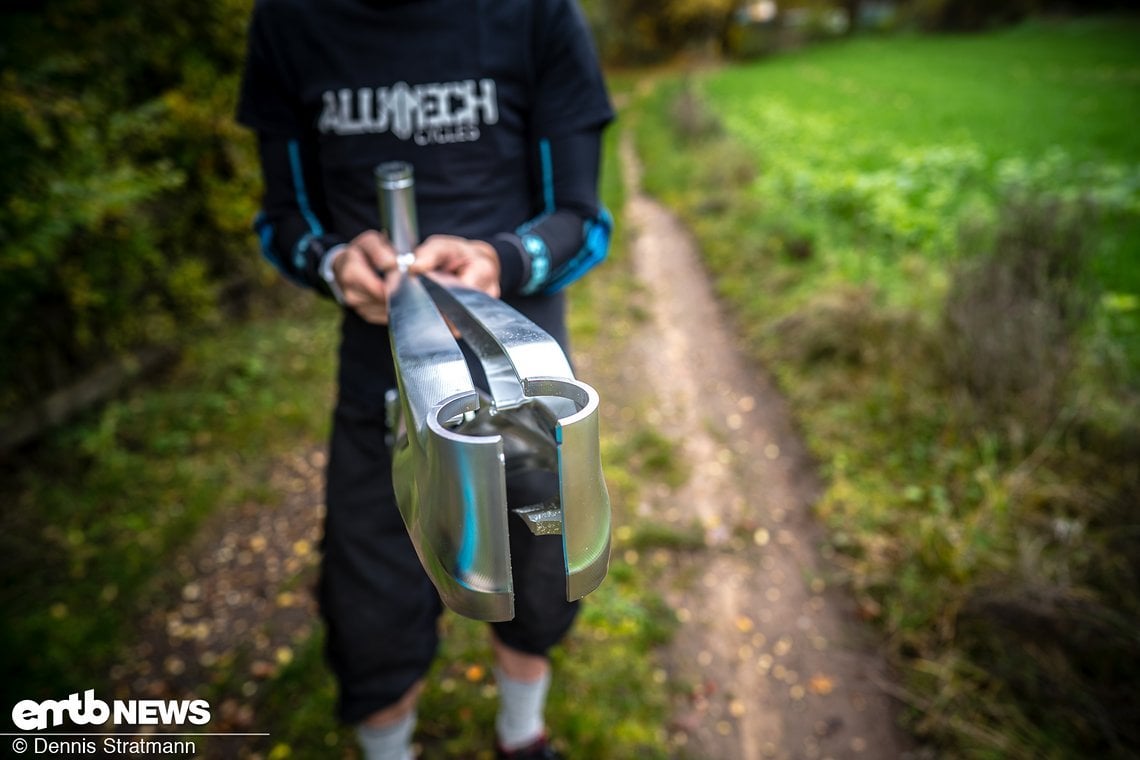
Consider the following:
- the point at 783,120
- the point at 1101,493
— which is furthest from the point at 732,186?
the point at 1101,493

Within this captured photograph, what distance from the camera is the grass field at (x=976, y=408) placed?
2.44 meters

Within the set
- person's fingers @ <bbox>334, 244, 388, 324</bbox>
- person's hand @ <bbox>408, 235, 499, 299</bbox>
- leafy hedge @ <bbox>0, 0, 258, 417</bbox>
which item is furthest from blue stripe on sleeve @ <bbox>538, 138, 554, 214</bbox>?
leafy hedge @ <bbox>0, 0, 258, 417</bbox>

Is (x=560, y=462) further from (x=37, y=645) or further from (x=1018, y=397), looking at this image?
(x=1018, y=397)

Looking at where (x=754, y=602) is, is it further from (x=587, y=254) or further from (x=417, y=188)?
(x=417, y=188)

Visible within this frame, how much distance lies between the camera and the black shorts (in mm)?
1654

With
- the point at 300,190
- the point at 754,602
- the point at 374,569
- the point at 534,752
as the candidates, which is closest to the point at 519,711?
the point at 534,752

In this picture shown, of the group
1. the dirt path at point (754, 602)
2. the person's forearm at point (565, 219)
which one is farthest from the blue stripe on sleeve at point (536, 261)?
the dirt path at point (754, 602)

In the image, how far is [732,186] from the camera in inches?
357

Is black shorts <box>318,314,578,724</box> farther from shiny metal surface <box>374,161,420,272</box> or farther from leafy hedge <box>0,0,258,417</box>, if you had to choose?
leafy hedge <box>0,0,258,417</box>

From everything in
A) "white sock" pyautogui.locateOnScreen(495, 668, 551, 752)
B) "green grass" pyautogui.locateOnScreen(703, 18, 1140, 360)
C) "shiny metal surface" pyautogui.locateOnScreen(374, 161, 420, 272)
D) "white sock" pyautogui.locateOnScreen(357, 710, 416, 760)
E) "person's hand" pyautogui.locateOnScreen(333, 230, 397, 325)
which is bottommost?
"white sock" pyautogui.locateOnScreen(495, 668, 551, 752)

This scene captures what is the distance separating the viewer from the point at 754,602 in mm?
3191

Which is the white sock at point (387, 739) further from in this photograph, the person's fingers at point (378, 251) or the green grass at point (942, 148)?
the green grass at point (942, 148)

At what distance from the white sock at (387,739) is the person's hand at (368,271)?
132 cm

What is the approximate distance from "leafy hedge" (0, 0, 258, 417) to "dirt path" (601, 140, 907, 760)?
333 cm
